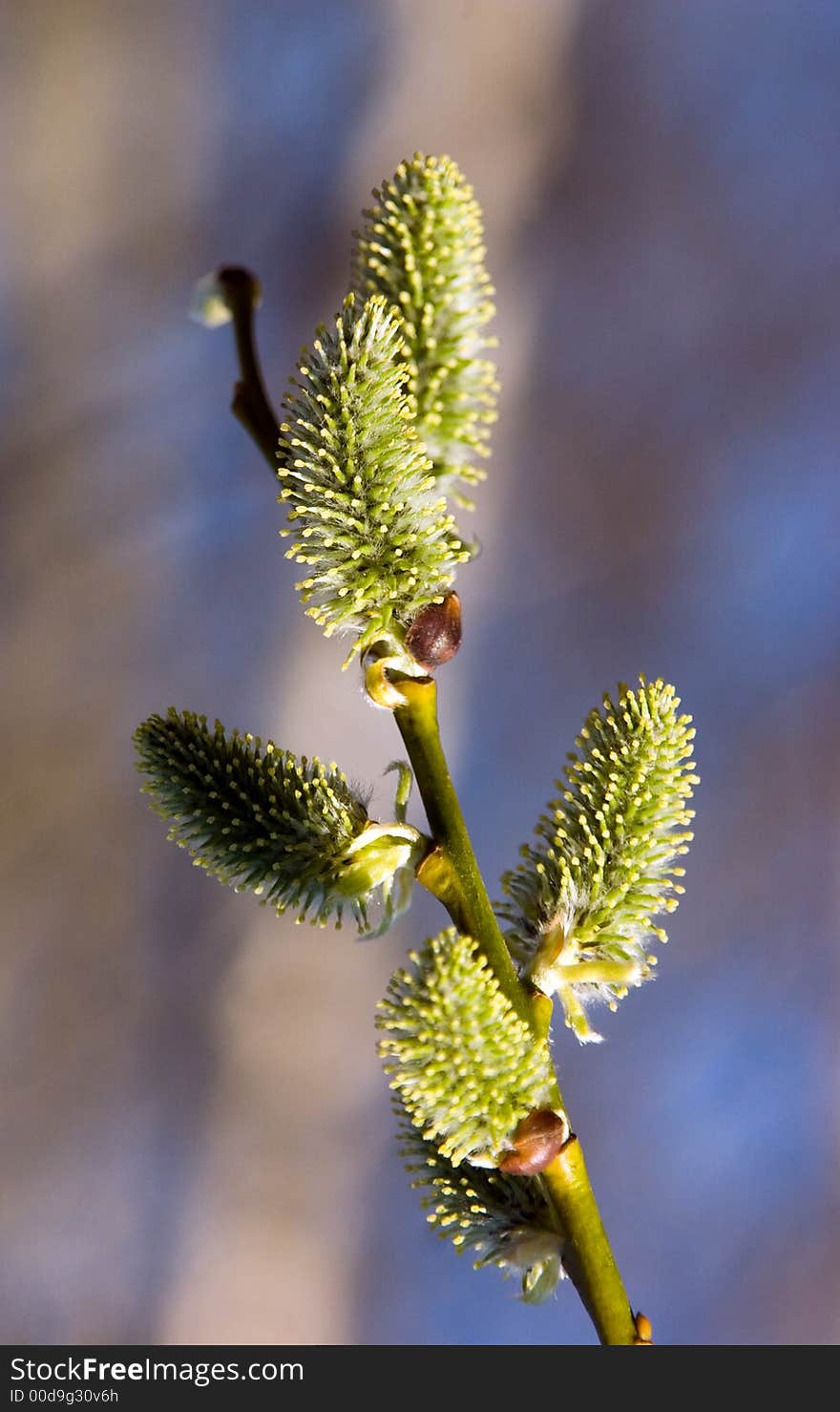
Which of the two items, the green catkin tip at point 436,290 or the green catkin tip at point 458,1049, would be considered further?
the green catkin tip at point 436,290

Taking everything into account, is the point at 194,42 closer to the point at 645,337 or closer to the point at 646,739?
the point at 645,337

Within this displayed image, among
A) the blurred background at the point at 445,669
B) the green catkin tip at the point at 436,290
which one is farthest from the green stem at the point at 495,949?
the blurred background at the point at 445,669

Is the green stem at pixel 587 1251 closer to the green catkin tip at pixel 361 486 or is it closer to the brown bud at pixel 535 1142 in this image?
the brown bud at pixel 535 1142

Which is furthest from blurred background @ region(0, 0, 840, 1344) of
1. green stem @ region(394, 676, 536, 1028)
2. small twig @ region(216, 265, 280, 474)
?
green stem @ region(394, 676, 536, 1028)

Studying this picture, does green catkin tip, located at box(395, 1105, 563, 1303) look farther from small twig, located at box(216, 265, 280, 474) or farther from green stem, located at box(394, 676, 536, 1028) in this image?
small twig, located at box(216, 265, 280, 474)

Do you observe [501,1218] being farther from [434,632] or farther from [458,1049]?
[434,632]

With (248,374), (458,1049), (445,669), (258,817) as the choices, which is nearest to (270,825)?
(258,817)
